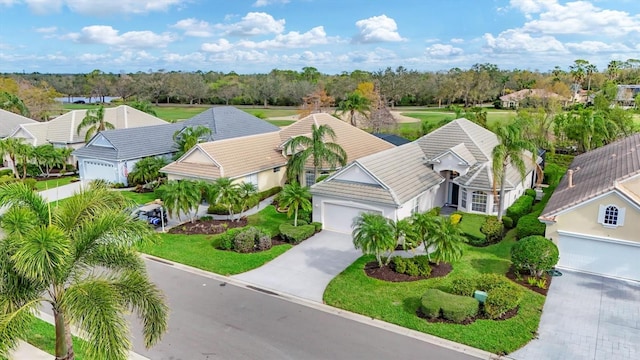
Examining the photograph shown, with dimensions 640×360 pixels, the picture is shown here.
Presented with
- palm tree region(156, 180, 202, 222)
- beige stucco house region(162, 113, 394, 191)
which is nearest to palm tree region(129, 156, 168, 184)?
beige stucco house region(162, 113, 394, 191)

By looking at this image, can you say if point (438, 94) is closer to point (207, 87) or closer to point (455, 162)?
point (207, 87)

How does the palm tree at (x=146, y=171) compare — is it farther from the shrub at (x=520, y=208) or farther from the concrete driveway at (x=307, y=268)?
the shrub at (x=520, y=208)

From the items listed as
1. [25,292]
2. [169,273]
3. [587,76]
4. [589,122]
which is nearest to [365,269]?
[169,273]

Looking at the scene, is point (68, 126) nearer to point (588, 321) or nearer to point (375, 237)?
point (375, 237)

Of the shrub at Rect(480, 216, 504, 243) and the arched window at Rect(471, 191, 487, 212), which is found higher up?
the arched window at Rect(471, 191, 487, 212)

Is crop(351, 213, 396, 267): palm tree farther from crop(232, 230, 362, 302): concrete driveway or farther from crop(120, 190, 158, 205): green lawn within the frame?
crop(120, 190, 158, 205): green lawn
